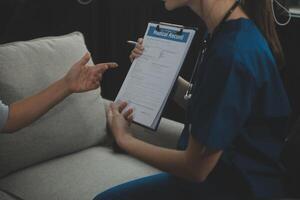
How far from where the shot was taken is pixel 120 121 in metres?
1.28

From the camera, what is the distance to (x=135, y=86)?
1.41 metres

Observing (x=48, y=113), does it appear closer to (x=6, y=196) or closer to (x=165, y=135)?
(x=6, y=196)

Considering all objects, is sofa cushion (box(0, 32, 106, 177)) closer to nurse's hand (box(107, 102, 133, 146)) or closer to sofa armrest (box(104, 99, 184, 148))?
sofa armrest (box(104, 99, 184, 148))

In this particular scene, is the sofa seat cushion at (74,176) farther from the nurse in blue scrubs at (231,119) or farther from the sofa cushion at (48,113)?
the nurse in blue scrubs at (231,119)

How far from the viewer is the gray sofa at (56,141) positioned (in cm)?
146

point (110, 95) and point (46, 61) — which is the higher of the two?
point (46, 61)

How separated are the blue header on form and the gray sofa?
14.8 inches

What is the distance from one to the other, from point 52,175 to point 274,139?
79 cm

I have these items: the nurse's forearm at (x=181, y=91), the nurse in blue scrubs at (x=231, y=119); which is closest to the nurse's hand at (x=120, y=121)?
the nurse in blue scrubs at (x=231, y=119)

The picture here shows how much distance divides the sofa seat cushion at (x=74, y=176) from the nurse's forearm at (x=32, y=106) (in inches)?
8.7

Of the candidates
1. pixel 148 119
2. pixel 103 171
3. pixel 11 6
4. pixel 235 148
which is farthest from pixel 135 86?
Result: pixel 11 6

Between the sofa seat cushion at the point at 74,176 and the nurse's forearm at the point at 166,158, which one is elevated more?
the nurse's forearm at the point at 166,158

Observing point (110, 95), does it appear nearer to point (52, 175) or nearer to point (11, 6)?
point (11, 6)

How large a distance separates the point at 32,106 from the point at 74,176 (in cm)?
30
